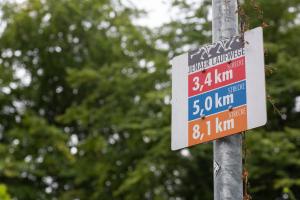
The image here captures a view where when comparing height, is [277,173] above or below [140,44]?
below

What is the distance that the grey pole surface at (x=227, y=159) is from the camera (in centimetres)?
239

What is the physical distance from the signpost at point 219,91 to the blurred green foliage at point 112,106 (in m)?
7.80

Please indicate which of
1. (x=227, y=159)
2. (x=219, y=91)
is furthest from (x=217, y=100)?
(x=227, y=159)

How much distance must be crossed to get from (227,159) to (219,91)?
369mm

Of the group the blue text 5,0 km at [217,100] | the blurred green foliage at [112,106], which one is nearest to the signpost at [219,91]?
the blue text 5,0 km at [217,100]

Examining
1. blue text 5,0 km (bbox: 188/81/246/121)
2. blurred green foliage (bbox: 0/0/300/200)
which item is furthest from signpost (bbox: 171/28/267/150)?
blurred green foliage (bbox: 0/0/300/200)

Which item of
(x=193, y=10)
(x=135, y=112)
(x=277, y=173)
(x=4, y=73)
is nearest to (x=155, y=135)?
(x=135, y=112)

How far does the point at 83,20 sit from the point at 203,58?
44.9 feet

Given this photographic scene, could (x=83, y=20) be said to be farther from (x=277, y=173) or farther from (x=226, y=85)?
(x=226, y=85)

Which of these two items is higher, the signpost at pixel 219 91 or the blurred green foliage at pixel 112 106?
the blurred green foliage at pixel 112 106

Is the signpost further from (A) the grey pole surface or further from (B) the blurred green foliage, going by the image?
(B) the blurred green foliage

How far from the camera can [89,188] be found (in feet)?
47.4

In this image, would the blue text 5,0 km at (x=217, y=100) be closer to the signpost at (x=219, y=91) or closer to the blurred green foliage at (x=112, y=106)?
the signpost at (x=219, y=91)

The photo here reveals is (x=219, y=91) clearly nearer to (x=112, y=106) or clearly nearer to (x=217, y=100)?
(x=217, y=100)
